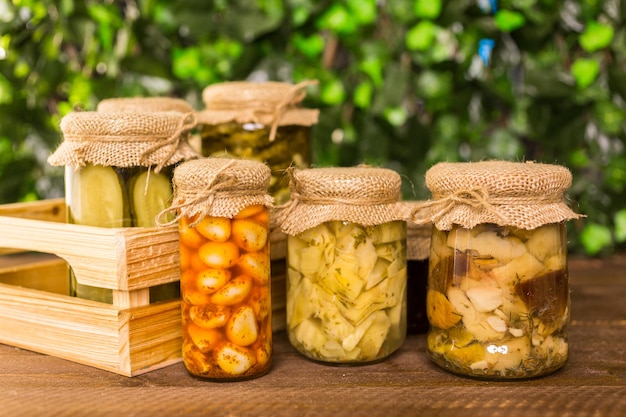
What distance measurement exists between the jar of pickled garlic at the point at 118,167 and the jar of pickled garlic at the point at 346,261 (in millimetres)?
178

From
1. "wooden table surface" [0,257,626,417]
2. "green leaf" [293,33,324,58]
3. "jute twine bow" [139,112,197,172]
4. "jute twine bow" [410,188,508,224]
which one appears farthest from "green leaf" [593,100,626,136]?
"jute twine bow" [139,112,197,172]

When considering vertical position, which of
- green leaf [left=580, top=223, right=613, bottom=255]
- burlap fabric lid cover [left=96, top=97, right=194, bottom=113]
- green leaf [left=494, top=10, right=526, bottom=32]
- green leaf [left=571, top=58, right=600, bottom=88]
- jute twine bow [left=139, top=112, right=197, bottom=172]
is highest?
green leaf [left=494, top=10, right=526, bottom=32]

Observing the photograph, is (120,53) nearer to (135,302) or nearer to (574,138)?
(135,302)

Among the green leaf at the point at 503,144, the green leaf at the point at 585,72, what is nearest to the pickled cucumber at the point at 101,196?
the green leaf at the point at 503,144

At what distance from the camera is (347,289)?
2.93ft

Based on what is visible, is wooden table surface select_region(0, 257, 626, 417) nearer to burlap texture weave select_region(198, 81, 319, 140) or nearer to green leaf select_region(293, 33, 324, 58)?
burlap texture weave select_region(198, 81, 319, 140)

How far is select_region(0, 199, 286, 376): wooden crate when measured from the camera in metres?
0.88

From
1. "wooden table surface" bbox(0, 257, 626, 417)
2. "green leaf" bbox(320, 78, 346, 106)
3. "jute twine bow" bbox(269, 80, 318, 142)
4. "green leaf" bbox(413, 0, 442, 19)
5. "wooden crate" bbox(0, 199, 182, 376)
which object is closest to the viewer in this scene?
"wooden table surface" bbox(0, 257, 626, 417)

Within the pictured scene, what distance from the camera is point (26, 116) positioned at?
5.57 feet

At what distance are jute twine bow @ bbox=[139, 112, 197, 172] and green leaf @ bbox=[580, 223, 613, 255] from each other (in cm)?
113

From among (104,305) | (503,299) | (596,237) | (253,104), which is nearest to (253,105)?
(253,104)

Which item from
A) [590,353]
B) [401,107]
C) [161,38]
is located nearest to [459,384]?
[590,353]

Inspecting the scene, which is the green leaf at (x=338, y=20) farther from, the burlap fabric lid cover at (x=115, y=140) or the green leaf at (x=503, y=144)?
the burlap fabric lid cover at (x=115, y=140)

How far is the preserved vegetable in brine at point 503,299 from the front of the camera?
33.2 inches
